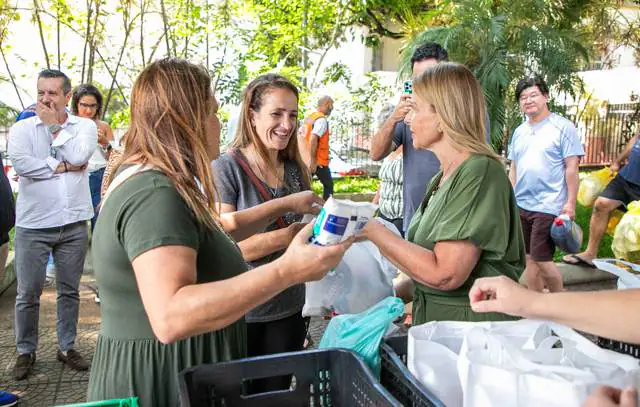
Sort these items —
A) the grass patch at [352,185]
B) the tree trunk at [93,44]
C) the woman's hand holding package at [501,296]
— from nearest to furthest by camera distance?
the woman's hand holding package at [501,296], the tree trunk at [93,44], the grass patch at [352,185]

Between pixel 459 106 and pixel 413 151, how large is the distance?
6.61 feet

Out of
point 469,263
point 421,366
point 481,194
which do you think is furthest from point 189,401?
point 481,194

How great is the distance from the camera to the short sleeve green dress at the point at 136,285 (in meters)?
1.58

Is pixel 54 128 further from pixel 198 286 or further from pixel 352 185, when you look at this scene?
pixel 352 185

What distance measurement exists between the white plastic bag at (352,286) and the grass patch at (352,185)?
29.2ft

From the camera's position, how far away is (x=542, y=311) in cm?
164

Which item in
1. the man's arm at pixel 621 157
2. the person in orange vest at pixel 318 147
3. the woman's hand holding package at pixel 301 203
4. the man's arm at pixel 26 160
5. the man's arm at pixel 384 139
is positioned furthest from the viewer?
the person in orange vest at pixel 318 147

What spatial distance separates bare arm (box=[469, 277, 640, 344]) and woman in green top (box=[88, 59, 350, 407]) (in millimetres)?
474

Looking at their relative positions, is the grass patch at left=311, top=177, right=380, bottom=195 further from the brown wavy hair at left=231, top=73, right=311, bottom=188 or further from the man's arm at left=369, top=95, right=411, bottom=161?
the brown wavy hair at left=231, top=73, right=311, bottom=188

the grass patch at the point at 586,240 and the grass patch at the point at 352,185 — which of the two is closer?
the grass patch at the point at 586,240

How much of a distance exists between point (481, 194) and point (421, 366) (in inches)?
32.2

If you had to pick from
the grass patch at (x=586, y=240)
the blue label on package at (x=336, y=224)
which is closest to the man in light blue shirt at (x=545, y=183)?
the grass patch at (x=586, y=240)

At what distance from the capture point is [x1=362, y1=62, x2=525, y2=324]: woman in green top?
2.27 metres

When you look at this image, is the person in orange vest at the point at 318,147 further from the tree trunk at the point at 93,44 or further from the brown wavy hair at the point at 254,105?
the brown wavy hair at the point at 254,105
